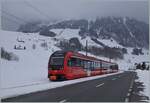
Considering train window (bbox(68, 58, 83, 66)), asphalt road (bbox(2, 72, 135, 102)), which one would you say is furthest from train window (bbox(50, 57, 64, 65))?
asphalt road (bbox(2, 72, 135, 102))

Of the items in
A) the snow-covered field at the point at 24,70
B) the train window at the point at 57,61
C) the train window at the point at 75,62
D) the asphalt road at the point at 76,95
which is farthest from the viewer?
the train window at the point at 75,62

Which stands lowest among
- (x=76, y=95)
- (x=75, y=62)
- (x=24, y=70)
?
(x=76, y=95)

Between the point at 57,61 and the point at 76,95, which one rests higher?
the point at 57,61

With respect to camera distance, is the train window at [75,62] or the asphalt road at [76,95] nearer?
the asphalt road at [76,95]

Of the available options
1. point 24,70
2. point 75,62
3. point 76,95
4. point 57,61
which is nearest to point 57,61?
point 57,61

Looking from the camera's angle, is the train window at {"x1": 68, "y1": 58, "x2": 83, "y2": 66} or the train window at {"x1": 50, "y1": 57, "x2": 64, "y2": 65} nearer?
the train window at {"x1": 50, "y1": 57, "x2": 64, "y2": 65}

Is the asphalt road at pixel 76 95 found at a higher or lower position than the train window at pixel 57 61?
lower

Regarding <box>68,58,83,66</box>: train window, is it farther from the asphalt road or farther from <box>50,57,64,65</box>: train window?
the asphalt road

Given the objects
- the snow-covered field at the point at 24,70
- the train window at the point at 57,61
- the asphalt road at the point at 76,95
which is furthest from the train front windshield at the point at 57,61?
the asphalt road at the point at 76,95

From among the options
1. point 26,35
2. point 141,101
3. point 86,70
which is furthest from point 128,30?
point 141,101

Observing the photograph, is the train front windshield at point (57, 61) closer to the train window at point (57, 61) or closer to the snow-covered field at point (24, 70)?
the train window at point (57, 61)

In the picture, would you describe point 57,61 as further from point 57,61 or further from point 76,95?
point 76,95

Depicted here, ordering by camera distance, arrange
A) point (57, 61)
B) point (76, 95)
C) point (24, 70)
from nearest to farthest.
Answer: point (76, 95) < point (57, 61) < point (24, 70)

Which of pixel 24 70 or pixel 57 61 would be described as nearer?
pixel 57 61
